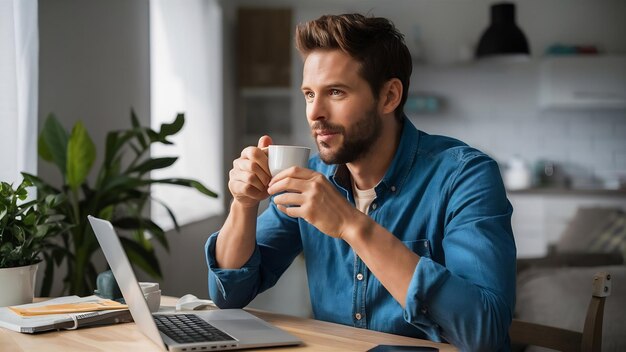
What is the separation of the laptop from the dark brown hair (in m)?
0.62

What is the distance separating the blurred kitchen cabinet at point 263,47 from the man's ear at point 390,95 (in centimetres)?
456

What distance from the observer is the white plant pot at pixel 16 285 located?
1636 millimetres

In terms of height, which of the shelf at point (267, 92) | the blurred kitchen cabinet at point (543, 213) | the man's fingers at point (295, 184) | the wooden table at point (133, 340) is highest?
the shelf at point (267, 92)

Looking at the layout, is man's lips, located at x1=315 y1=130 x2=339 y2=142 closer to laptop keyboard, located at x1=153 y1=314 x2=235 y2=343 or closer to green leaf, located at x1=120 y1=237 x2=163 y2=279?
laptop keyboard, located at x1=153 y1=314 x2=235 y2=343

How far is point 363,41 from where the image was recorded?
170cm

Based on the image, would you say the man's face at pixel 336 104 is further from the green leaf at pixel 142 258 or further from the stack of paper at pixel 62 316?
the green leaf at pixel 142 258

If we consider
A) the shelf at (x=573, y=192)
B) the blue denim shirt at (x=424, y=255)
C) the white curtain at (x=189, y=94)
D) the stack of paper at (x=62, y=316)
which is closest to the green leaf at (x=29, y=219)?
the stack of paper at (x=62, y=316)

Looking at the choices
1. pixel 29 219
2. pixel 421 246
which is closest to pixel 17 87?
pixel 29 219

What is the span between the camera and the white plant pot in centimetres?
164

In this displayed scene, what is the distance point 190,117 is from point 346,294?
3.65m

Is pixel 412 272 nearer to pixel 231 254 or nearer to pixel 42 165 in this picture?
pixel 231 254

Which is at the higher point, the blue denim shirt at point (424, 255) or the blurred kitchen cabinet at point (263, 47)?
the blurred kitchen cabinet at point (263, 47)

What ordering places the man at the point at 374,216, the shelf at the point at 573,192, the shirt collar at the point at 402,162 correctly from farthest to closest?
the shelf at the point at 573,192 → the shirt collar at the point at 402,162 → the man at the point at 374,216

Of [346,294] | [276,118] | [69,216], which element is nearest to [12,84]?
[69,216]
